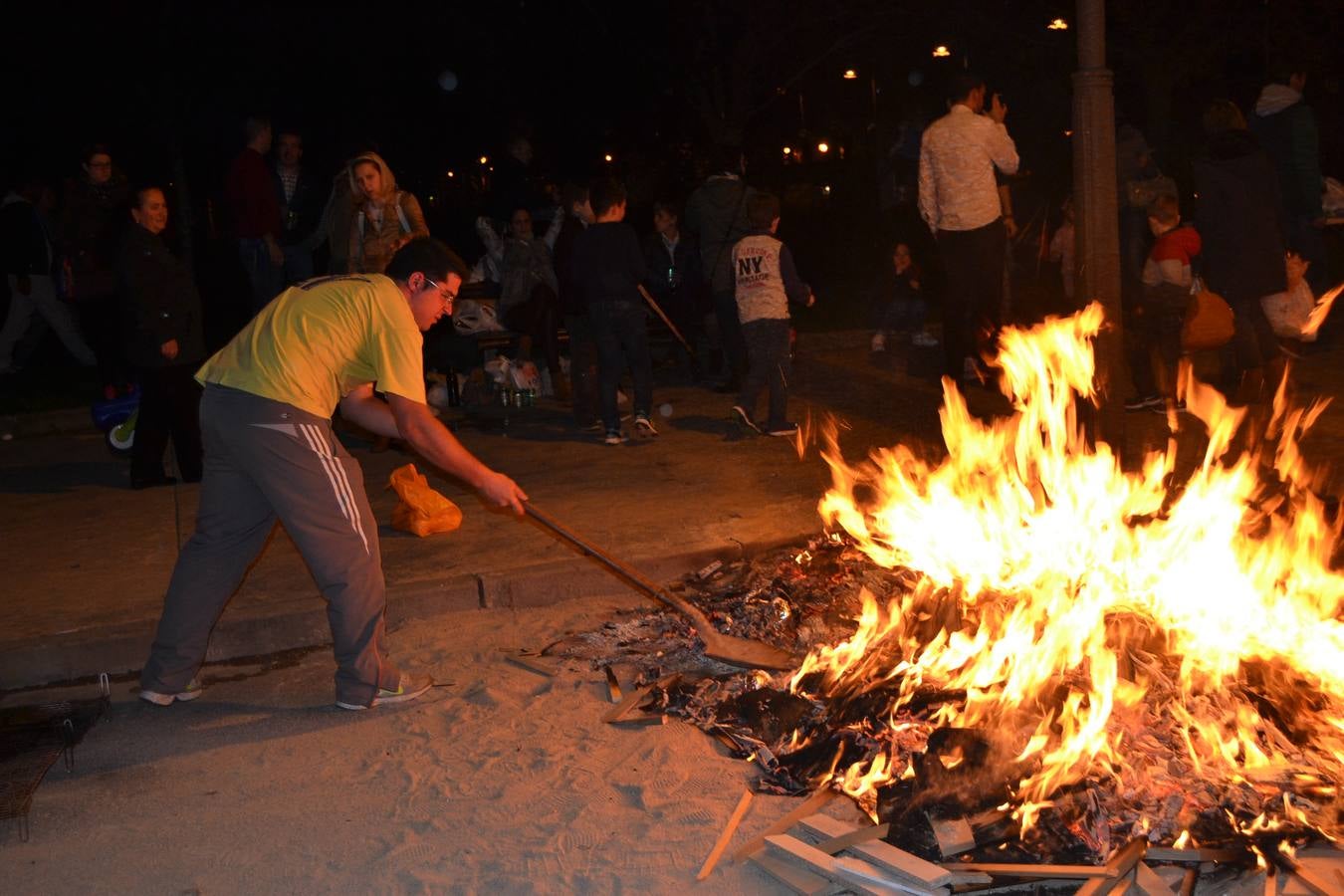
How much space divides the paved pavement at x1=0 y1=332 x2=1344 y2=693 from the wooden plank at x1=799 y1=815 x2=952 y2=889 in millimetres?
2906

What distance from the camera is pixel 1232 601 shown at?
523 cm

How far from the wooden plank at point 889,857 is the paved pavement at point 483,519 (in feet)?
9.54

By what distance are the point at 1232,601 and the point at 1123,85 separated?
25589mm

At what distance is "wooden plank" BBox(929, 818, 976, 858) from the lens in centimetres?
411

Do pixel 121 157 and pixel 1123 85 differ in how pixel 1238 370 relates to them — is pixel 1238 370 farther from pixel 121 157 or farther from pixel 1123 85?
pixel 1123 85

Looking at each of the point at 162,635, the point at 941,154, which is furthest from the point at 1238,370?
the point at 162,635

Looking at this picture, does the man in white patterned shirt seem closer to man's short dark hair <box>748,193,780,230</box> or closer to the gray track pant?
Answer: man's short dark hair <box>748,193,780,230</box>

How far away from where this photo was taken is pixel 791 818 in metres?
4.38

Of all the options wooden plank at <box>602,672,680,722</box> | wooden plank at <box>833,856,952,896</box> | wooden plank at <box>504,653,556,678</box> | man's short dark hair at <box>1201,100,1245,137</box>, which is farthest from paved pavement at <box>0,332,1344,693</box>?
wooden plank at <box>833,856,952,896</box>

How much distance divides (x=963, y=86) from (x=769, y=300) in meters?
2.07

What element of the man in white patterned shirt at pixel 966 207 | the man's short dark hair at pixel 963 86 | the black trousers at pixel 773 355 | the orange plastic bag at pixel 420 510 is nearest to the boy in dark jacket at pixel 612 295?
the black trousers at pixel 773 355

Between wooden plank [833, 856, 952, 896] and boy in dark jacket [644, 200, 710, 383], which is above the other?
boy in dark jacket [644, 200, 710, 383]

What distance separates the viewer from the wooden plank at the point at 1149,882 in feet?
12.6

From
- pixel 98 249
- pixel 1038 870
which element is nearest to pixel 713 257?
pixel 98 249
